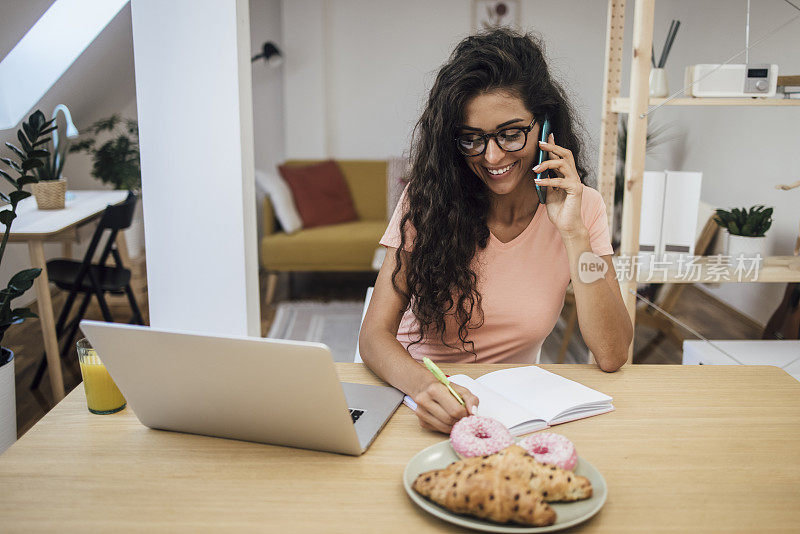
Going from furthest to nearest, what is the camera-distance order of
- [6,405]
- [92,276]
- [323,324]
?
[323,324], [92,276], [6,405]

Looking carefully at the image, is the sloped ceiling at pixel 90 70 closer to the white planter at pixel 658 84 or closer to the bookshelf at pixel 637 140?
the bookshelf at pixel 637 140

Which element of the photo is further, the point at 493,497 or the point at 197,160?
the point at 197,160

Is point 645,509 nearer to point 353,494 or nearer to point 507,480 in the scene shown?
point 507,480

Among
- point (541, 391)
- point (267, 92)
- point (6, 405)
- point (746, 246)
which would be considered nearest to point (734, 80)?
point (746, 246)

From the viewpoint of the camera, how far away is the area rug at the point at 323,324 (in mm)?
3588

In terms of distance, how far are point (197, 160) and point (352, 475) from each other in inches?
59.4

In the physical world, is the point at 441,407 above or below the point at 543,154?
below

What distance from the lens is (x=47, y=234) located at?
2658 mm

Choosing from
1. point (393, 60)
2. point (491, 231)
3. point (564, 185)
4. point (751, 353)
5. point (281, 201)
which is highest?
point (393, 60)

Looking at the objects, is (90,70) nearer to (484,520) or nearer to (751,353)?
(751,353)

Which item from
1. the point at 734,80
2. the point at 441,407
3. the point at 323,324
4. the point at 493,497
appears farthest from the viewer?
the point at 323,324

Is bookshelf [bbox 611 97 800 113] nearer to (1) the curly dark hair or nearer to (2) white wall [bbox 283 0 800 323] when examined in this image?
(1) the curly dark hair

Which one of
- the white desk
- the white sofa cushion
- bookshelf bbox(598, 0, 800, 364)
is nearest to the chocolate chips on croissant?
bookshelf bbox(598, 0, 800, 364)

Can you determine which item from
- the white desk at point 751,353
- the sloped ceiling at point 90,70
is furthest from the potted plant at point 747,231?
the sloped ceiling at point 90,70
